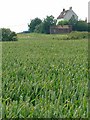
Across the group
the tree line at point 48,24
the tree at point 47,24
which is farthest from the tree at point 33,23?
the tree at point 47,24

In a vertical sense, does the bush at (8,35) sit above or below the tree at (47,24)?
below

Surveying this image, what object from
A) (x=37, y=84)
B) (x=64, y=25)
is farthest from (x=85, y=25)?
(x=37, y=84)

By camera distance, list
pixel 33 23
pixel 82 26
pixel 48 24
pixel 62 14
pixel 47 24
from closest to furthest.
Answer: pixel 82 26
pixel 47 24
pixel 48 24
pixel 33 23
pixel 62 14

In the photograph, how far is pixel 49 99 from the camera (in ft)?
14.3

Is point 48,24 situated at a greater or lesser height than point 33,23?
lesser

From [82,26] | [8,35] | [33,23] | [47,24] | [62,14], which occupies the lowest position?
[8,35]

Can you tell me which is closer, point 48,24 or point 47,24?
point 47,24

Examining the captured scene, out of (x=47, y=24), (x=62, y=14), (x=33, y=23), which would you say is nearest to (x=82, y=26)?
(x=47, y=24)

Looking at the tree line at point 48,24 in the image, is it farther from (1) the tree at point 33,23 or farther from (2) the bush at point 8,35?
(2) the bush at point 8,35

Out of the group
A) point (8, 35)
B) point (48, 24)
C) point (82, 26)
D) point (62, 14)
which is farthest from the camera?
point (62, 14)

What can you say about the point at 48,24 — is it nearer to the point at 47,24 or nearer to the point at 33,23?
the point at 47,24

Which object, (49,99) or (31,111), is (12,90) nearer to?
(49,99)

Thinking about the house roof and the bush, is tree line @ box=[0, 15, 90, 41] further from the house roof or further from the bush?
the bush

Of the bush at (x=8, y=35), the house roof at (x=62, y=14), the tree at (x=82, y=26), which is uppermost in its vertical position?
the house roof at (x=62, y=14)
